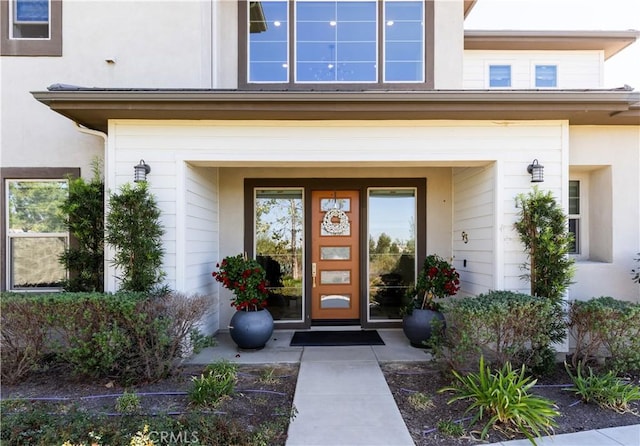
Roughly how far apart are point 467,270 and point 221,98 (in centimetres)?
454

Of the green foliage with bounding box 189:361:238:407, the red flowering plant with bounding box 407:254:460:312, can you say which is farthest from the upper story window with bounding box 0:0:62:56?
the red flowering plant with bounding box 407:254:460:312

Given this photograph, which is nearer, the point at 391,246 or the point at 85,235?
the point at 85,235

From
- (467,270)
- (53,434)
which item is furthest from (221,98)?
(467,270)

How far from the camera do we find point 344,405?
3.67 meters

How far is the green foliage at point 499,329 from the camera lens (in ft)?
13.1

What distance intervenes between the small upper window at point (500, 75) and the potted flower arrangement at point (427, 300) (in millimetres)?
6272

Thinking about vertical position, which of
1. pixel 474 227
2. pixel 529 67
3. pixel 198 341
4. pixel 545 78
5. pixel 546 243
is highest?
pixel 529 67

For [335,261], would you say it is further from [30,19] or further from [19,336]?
[30,19]

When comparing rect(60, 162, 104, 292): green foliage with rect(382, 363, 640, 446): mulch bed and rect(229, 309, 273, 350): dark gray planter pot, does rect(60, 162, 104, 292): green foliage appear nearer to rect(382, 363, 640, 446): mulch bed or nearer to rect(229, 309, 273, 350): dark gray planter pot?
rect(229, 309, 273, 350): dark gray planter pot

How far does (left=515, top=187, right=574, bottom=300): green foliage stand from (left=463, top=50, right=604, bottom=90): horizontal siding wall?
561 centimetres

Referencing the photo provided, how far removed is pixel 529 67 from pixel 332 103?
7.38 meters

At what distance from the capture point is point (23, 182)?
5.63 meters

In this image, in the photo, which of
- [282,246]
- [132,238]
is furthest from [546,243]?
[132,238]

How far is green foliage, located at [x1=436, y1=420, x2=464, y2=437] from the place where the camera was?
317 cm
